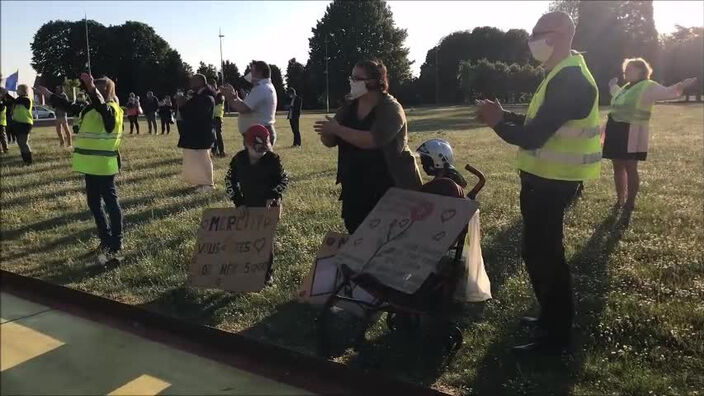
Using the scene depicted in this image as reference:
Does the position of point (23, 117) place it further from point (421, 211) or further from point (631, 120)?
point (421, 211)

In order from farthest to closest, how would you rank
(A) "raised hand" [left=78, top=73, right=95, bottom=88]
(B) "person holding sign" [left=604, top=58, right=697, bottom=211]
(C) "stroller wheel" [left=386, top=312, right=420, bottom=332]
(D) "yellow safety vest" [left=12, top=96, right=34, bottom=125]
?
(D) "yellow safety vest" [left=12, top=96, right=34, bottom=125], (B) "person holding sign" [left=604, top=58, right=697, bottom=211], (A) "raised hand" [left=78, top=73, right=95, bottom=88], (C) "stroller wheel" [left=386, top=312, right=420, bottom=332]

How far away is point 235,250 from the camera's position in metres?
4.95

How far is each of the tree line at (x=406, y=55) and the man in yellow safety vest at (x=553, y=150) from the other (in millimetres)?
47014

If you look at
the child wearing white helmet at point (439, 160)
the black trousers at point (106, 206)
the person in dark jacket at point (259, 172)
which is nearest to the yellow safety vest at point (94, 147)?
the black trousers at point (106, 206)

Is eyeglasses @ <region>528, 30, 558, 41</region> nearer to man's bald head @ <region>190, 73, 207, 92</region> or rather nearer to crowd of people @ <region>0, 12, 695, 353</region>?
crowd of people @ <region>0, 12, 695, 353</region>

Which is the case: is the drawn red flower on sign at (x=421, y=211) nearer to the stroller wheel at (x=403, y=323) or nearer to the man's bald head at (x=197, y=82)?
the stroller wheel at (x=403, y=323)

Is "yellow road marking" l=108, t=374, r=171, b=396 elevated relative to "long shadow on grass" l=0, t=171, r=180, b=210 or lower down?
lower down

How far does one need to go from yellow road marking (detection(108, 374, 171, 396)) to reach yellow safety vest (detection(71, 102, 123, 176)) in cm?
279

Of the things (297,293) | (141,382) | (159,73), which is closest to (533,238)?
(297,293)

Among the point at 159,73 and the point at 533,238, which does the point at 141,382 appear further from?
the point at 159,73

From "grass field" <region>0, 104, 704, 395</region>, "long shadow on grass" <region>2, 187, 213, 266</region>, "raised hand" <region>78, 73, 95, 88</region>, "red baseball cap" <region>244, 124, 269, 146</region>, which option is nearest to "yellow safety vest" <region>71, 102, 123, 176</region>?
"raised hand" <region>78, 73, 95, 88</region>

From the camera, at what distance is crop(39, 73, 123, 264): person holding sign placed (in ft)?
18.8

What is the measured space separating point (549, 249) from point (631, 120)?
14.5ft

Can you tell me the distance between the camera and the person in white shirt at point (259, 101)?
7.18m
